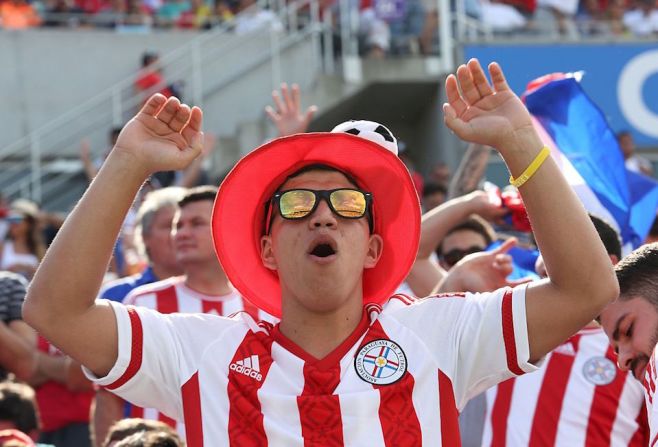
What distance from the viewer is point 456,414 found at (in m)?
3.23

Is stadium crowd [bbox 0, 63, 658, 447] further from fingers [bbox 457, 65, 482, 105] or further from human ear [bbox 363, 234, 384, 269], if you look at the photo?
fingers [bbox 457, 65, 482, 105]

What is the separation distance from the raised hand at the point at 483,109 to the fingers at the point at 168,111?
0.73 meters

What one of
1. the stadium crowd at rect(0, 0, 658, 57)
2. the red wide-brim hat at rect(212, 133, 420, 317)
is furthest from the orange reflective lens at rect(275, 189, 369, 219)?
the stadium crowd at rect(0, 0, 658, 57)

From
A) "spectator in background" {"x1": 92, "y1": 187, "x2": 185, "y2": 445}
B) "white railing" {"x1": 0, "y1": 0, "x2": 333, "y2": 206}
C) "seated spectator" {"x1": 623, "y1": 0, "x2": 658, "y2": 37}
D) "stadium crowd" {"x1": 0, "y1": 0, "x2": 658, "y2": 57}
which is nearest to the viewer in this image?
"spectator in background" {"x1": 92, "y1": 187, "x2": 185, "y2": 445}

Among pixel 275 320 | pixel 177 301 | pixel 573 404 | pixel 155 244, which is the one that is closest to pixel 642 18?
pixel 155 244

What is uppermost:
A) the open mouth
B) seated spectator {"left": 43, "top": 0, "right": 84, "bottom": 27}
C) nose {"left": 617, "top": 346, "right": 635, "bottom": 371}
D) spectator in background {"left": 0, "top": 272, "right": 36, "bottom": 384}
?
the open mouth

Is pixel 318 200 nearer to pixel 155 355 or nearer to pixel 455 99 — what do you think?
pixel 455 99

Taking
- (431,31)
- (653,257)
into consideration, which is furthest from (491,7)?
(653,257)

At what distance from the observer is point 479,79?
3158 mm

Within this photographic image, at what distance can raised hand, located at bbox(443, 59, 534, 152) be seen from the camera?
3092 mm

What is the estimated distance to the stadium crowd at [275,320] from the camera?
460 centimetres

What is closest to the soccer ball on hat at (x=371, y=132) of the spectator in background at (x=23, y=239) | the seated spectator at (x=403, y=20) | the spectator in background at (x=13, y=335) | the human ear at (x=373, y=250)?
the human ear at (x=373, y=250)

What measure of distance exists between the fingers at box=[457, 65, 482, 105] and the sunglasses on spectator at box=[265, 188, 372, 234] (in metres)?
0.45

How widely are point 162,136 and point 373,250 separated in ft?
2.41
